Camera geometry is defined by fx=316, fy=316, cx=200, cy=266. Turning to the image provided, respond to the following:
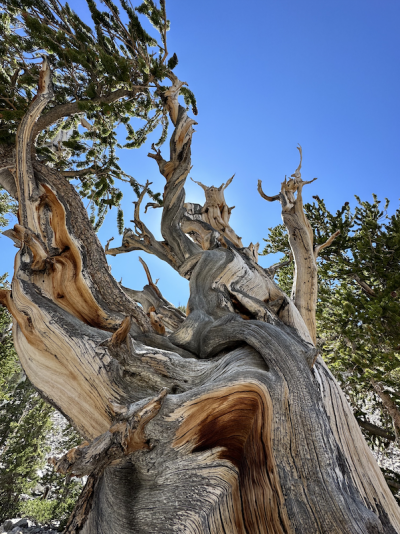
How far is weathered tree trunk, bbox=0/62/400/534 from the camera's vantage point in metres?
1.03

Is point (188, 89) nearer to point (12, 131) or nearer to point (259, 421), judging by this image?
point (12, 131)

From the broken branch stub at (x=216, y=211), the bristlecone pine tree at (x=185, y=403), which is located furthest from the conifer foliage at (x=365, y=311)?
the bristlecone pine tree at (x=185, y=403)

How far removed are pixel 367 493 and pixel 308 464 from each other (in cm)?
24

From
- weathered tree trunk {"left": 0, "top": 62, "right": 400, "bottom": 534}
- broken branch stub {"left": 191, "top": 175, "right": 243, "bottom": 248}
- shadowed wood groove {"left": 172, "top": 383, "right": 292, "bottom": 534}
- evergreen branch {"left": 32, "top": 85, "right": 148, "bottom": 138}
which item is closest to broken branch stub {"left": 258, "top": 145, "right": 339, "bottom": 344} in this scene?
broken branch stub {"left": 191, "top": 175, "right": 243, "bottom": 248}

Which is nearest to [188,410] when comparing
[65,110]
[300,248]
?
[300,248]

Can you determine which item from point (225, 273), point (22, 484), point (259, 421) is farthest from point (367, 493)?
point (22, 484)

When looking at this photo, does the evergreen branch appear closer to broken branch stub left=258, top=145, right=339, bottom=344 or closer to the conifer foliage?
broken branch stub left=258, top=145, right=339, bottom=344

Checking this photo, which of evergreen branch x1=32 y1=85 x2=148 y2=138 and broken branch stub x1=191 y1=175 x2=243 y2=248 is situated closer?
evergreen branch x1=32 y1=85 x2=148 y2=138

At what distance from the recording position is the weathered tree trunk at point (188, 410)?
103cm

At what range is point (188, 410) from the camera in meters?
1.17

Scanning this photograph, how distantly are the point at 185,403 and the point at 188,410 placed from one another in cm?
3

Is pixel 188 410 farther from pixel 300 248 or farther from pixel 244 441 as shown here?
pixel 300 248

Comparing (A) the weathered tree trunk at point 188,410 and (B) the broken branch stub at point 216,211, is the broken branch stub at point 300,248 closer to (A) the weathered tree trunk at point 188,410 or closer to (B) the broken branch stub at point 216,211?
(B) the broken branch stub at point 216,211

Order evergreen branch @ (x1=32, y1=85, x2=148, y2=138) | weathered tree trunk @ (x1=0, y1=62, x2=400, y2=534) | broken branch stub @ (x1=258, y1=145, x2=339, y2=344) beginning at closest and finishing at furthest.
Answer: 1. weathered tree trunk @ (x1=0, y1=62, x2=400, y2=534)
2. broken branch stub @ (x1=258, y1=145, x2=339, y2=344)
3. evergreen branch @ (x1=32, y1=85, x2=148, y2=138)
